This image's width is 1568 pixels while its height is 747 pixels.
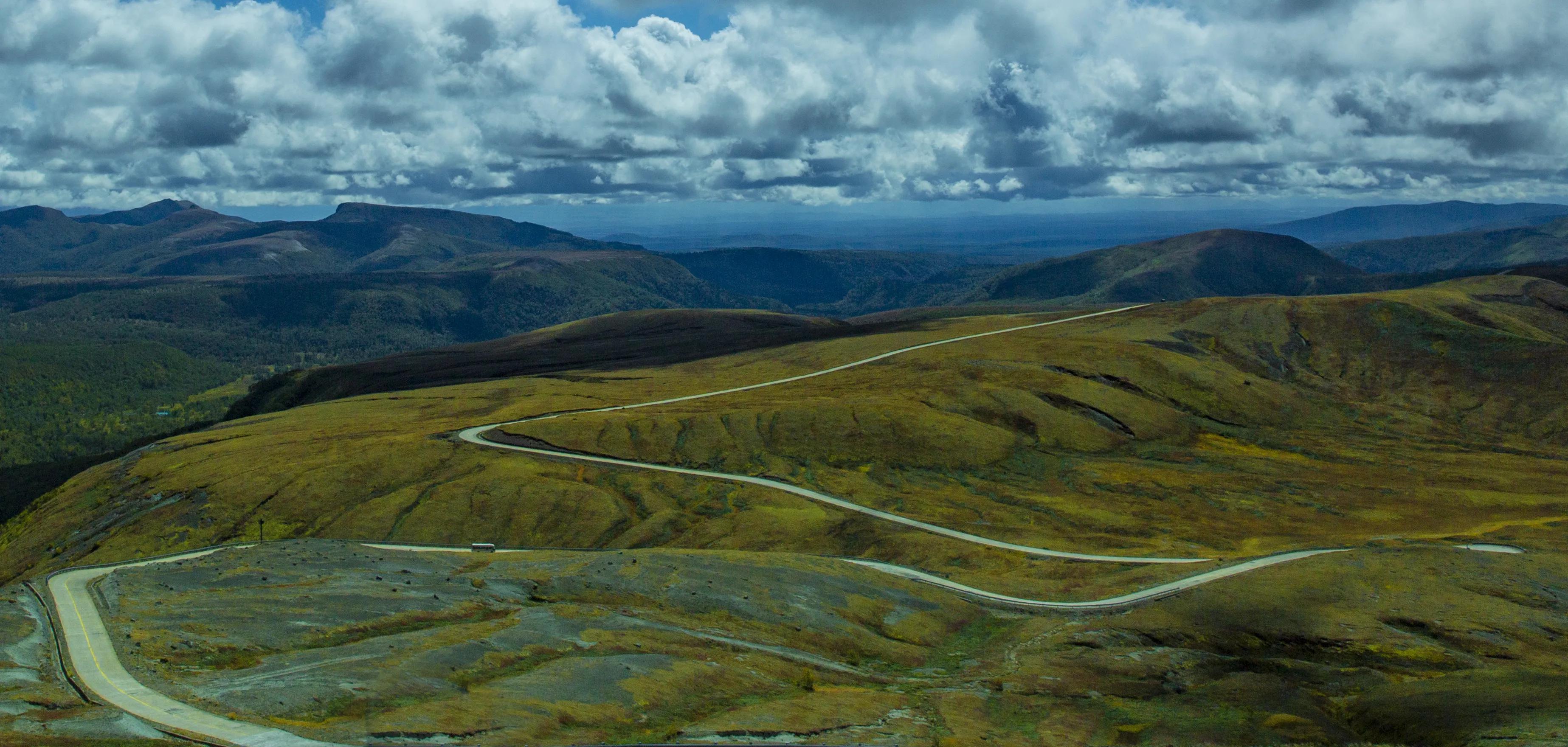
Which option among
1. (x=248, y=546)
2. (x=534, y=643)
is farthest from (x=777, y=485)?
(x=534, y=643)

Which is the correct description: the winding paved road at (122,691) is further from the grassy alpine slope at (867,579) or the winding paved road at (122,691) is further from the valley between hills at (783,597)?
the grassy alpine slope at (867,579)

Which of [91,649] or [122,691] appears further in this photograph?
[91,649]

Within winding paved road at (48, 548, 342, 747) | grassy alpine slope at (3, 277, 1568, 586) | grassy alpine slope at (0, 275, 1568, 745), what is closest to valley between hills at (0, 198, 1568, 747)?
winding paved road at (48, 548, 342, 747)

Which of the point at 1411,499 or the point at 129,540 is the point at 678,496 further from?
the point at 1411,499

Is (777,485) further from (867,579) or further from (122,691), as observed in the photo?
(122,691)

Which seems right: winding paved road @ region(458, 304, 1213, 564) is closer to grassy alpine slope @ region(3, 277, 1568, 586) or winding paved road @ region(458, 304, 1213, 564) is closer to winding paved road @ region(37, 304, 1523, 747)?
winding paved road @ region(37, 304, 1523, 747)

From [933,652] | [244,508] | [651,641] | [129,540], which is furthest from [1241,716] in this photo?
[129,540]

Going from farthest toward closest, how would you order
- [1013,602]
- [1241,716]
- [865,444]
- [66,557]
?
[865,444] → [66,557] → [1013,602] → [1241,716]

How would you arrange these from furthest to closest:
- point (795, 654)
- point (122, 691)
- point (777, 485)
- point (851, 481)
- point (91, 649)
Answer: point (851, 481) < point (777, 485) < point (795, 654) < point (91, 649) < point (122, 691)
